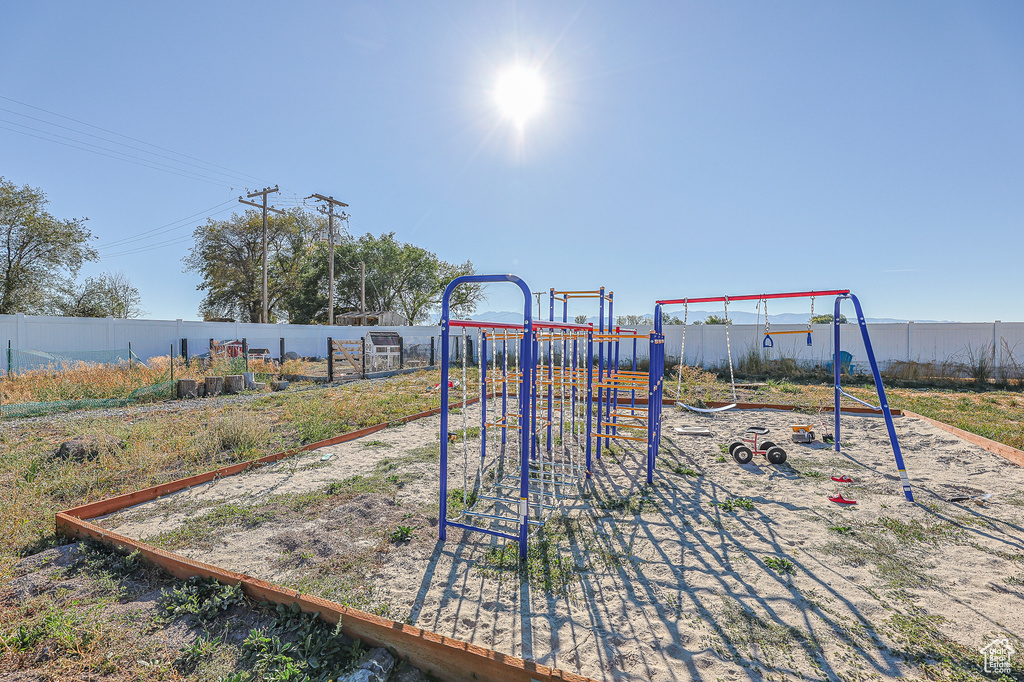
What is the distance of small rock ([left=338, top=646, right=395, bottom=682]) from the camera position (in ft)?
8.13

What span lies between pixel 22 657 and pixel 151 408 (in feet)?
31.0

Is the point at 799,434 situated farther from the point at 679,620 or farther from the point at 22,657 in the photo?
the point at 22,657

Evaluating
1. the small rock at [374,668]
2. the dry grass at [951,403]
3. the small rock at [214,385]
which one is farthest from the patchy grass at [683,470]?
the small rock at [214,385]

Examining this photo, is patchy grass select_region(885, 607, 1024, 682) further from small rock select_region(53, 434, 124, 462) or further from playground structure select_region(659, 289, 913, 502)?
small rock select_region(53, 434, 124, 462)

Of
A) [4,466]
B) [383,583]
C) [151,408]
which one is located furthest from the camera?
[151,408]

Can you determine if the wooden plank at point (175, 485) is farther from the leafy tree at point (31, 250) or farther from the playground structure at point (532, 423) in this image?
the leafy tree at point (31, 250)

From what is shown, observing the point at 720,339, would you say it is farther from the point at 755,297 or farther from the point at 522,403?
the point at 522,403

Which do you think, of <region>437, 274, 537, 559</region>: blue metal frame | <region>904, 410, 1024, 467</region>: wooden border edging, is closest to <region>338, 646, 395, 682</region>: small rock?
<region>437, 274, 537, 559</region>: blue metal frame

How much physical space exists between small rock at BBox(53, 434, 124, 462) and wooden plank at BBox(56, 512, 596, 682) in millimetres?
4090

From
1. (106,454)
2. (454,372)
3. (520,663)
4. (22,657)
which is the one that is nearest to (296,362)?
(454,372)

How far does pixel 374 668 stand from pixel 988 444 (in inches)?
358

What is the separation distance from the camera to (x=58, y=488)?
17.4 ft

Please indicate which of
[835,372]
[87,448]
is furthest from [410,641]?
[835,372]

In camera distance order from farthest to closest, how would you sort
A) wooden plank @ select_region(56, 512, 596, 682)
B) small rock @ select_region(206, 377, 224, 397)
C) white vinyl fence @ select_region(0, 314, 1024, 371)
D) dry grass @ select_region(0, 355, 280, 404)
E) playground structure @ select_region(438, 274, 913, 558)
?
white vinyl fence @ select_region(0, 314, 1024, 371) < small rock @ select_region(206, 377, 224, 397) < dry grass @ select_region(0, 355, 280, 404) < playground structure @ select_region(438, 274, 913, 558) < wooden plank @ select_region(56, 512, 596, 682)
